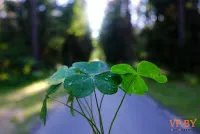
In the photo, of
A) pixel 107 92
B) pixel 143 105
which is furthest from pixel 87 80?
pixel 143 105

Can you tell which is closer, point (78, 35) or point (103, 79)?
point (103, 79)

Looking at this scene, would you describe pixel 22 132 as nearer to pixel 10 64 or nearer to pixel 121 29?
pixel 10 64

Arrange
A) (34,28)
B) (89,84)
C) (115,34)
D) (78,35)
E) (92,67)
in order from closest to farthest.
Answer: (89,84) < (92,67) < (34,28) < (78,35) < (115,34)

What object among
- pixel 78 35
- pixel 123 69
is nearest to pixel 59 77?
pixel 123 69

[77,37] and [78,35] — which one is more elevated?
[78,35]

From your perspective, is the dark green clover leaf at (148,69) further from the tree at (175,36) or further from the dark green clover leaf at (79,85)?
the tree at (175,36)

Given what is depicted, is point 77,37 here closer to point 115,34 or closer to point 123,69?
point 115,34
